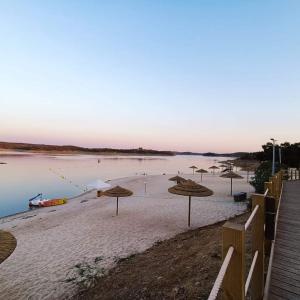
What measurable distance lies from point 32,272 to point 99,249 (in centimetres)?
221

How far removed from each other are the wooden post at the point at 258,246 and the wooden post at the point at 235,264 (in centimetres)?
168

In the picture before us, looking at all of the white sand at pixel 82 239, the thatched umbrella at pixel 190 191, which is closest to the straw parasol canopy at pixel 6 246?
the white sand at pixel 82 239

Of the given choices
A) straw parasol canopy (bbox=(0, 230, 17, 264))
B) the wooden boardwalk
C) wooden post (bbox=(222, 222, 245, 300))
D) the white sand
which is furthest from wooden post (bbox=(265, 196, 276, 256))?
the white sand

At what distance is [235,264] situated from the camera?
1599 mm

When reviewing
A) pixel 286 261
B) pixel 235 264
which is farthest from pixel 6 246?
pixel 286 261

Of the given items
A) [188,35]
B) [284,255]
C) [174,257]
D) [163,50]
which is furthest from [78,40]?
[284,255]

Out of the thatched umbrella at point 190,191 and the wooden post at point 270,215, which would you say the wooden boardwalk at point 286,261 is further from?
the thatched umbrella at point 190,191

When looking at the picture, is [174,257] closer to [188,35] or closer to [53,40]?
[188,35]

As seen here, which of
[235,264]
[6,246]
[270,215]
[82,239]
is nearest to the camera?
[235,264]

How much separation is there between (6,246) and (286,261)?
470cm

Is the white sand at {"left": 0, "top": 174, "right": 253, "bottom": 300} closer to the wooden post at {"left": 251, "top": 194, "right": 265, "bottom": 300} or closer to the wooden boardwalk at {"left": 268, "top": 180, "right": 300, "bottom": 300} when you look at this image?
the wooden boardwalk at {"left": 268, "top": 180, "right": 300, "bottom": 300}

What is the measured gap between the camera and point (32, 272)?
→ 7309 mm

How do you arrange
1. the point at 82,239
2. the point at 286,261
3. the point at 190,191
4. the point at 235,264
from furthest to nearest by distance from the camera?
the point at 190,191, the point at 82,239, the point at 286,261, the point at 235,264

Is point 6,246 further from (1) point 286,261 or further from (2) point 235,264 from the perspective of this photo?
(1) point 286,261
